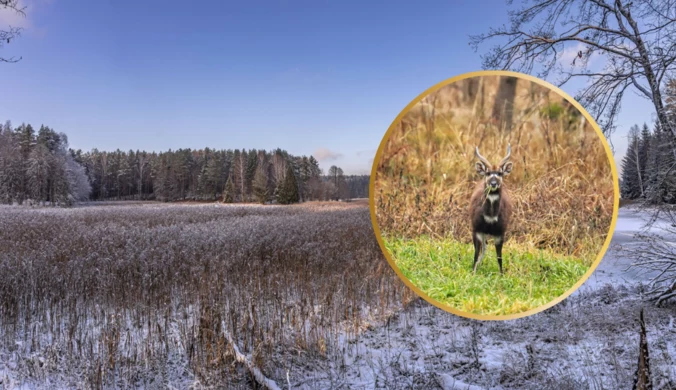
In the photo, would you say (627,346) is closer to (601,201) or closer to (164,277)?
(601,201)

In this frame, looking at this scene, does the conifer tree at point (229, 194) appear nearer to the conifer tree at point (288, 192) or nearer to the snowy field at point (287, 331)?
Answer: the conifer tree at point (288, 192)

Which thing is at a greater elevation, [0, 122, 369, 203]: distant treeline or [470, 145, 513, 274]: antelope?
[0, 122, 369, 203]: distant treeline

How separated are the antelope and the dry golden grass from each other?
29mm

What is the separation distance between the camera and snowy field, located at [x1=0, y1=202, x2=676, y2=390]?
11.9ft

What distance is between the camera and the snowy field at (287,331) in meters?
3.62

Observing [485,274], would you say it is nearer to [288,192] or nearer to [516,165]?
[516,165]

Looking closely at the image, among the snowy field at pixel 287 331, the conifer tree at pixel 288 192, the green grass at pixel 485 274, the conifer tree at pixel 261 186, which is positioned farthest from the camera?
the conifer tree at pixel 261 186

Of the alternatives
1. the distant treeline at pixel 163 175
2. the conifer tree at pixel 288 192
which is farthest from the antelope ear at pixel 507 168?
the conifer tree at pixel 288 192

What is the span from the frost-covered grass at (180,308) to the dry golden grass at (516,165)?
291cm

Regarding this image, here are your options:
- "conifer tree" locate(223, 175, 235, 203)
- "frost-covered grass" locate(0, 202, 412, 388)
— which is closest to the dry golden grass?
"frost-covered grass" locate(0, 202, 412, 388)

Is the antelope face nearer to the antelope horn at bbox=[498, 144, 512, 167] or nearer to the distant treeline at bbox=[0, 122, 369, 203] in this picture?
the antelope horn at bbox=[498, 144, 512, 167]

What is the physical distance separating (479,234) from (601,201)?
50 centimetres

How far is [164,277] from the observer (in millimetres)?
6555

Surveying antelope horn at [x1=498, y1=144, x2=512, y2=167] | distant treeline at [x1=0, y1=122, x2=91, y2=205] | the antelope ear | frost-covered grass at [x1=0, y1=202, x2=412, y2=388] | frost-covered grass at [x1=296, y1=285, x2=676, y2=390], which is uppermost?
distant treeline at [x1=0, y1=122, x2=91, y2=205]
